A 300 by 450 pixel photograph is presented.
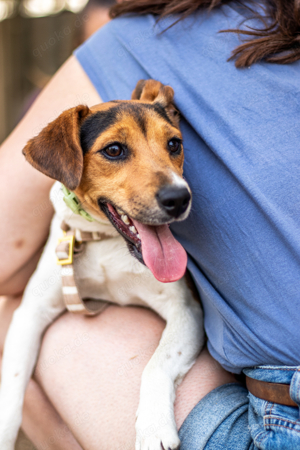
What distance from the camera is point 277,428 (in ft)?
4.18

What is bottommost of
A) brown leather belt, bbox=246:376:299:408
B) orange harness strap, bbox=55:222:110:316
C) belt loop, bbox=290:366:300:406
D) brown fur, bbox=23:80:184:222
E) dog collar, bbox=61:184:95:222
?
brown leather belt, bbox=246:376:299:408

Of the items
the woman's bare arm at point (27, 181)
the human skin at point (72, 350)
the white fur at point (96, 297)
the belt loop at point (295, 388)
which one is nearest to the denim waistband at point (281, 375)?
the belt loop at point (295, 388)

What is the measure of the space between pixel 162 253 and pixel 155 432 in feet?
2.41

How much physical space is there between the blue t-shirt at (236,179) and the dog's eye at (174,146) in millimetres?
69

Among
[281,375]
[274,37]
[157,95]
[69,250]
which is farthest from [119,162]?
[281,375]

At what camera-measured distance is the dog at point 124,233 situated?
1.65m

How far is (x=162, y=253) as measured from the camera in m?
1.70

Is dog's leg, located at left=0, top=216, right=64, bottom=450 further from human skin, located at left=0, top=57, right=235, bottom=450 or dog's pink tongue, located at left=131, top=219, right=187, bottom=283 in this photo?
dog's pink tongue, located at left=131, top=219, right=187, bottom=283

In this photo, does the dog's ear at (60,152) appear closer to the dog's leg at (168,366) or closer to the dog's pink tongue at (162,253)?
the dog's pink tongue at (162,253)

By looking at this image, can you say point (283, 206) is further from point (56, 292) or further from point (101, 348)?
point (56, 292)

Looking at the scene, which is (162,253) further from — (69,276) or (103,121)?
(103,121)

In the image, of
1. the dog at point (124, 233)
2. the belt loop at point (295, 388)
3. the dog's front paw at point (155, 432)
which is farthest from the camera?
the dog at point (124, 233)

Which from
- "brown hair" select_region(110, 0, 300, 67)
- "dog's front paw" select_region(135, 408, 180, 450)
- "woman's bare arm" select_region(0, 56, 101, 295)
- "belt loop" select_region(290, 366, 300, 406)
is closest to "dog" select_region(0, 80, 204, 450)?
"dog's front paw" select_region(135, 408, 180, 450)

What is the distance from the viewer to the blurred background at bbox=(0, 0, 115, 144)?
33.3ft
